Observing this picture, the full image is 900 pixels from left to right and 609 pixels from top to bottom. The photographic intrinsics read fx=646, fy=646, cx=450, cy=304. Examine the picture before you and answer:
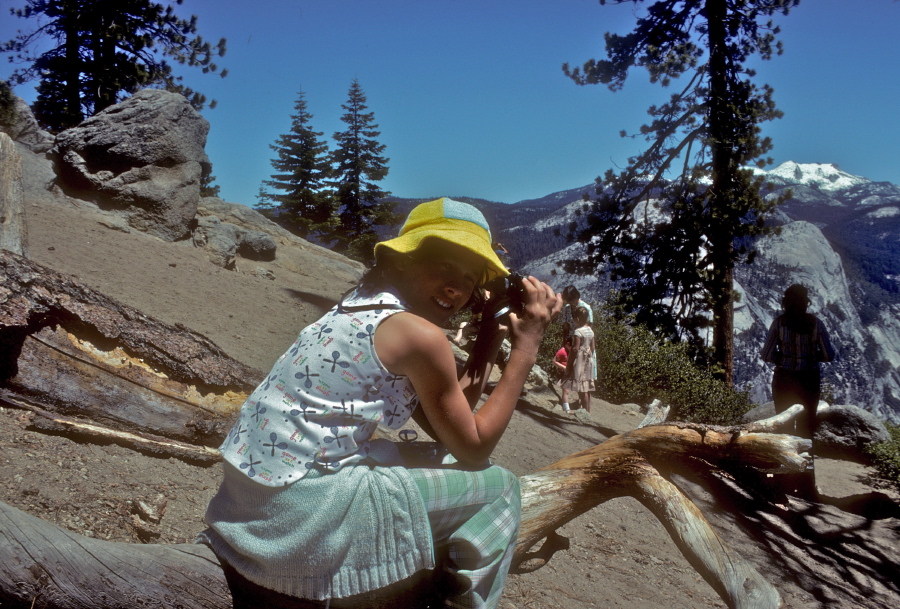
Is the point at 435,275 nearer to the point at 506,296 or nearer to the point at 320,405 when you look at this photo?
the point at 506,296

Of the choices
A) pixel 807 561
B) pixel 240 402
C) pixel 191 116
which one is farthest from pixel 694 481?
pixel 191 116

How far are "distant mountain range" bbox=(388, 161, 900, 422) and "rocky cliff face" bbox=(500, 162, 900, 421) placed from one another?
0.12ft

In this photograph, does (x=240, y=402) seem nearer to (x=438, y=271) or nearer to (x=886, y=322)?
(x=438, y=271)

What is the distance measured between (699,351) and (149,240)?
9.43 m

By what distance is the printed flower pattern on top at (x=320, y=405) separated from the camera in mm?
1633

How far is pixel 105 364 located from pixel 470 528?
2.21 m

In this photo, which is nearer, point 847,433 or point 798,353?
point 798,353

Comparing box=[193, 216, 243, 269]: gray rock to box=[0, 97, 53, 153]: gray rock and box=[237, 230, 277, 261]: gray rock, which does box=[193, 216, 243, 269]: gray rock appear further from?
box=[0, 97, 53, 153]: gray rock

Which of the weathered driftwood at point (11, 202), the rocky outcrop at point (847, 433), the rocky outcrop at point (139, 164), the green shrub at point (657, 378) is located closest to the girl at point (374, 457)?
the weathered driftwood at point (11, 202)

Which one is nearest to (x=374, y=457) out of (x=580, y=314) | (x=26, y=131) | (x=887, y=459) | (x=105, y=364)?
(x=105, y=364)

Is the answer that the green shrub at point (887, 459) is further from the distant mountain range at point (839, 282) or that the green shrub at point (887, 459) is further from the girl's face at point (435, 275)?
the distant mountain range at point (839, 282)

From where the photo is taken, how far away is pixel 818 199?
3106 cm

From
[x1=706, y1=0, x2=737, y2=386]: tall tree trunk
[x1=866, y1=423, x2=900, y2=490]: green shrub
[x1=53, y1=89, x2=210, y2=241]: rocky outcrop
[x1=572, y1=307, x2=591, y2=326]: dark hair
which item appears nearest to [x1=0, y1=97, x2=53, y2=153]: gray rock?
[x1=53, y1=89, x2=210, y2=241]: rocky outcrop

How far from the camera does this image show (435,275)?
1823mm
